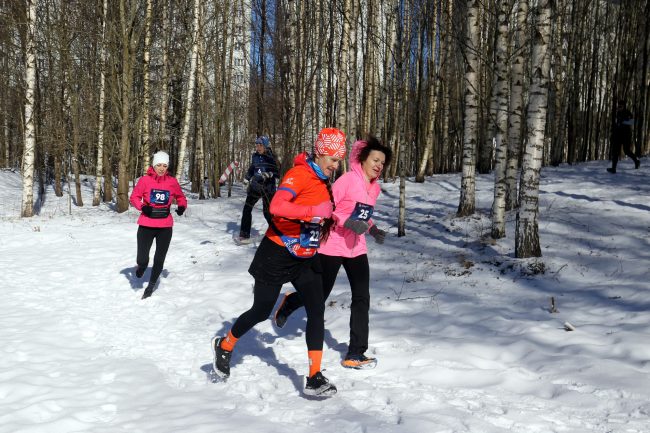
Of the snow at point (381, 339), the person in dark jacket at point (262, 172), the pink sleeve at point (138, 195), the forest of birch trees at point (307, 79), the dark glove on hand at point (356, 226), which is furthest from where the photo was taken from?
the person in dark jacket at point (262, 172)

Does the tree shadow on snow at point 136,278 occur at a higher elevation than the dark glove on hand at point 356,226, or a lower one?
lower

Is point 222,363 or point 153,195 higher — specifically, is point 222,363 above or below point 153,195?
below

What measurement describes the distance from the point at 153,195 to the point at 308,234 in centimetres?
406

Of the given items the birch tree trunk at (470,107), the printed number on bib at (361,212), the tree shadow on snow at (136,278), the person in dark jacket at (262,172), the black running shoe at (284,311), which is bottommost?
the tree shadow on snow at (136,278)

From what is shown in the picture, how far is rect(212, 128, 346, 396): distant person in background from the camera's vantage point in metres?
4.04

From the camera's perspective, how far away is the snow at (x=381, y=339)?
12.3 feet

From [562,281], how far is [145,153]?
587 inches

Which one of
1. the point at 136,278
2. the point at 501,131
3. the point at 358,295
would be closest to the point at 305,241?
the point at 358,295

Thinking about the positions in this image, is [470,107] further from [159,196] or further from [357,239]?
[357,239]

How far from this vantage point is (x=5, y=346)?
5.24m

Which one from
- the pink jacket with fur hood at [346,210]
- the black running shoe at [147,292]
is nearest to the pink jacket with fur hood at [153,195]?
the black running shoe at [147,292]

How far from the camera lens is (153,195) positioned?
24.2ft

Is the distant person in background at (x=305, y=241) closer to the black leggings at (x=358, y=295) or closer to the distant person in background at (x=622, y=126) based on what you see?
the black leggings at (x=358, y=295)

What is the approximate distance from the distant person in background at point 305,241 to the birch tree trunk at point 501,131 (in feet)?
19.9
